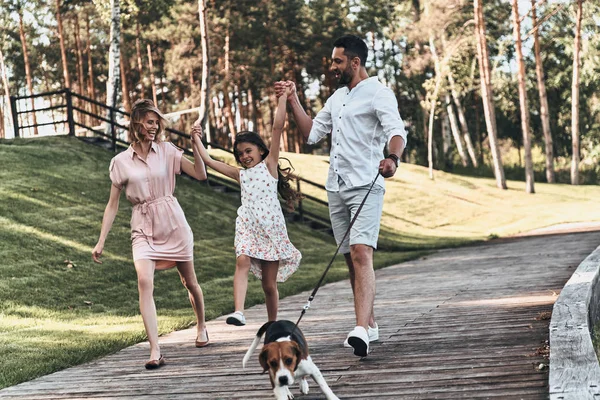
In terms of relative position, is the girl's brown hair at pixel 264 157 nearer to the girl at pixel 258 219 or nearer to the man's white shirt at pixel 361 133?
the girl at pixel 258 219

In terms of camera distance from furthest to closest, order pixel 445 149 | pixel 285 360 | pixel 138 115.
Answer: pixel 445 149
pixel 138 115
pixel 285 360

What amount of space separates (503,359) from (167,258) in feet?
9.50

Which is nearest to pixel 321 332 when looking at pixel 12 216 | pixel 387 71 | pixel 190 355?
pixel 190 355

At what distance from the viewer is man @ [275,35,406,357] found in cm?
611

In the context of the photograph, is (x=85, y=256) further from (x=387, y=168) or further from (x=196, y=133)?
(x=387, y=168)

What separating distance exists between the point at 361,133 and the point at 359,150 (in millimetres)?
129

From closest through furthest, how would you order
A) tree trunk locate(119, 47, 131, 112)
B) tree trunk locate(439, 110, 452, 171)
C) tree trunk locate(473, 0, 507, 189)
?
1. tree trunk locate(473, 0, 507, 189)
2. tree trunk locate(119, 47, 131, 112)
3. tree trunk locate(439, 110, 452, 171)

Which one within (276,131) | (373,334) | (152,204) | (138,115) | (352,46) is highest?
(352,46)

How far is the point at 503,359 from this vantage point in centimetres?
548

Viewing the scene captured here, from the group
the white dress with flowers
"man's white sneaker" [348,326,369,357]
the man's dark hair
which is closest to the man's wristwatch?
the man's dark hair

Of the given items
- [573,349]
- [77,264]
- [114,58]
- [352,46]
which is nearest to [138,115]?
[352,46]

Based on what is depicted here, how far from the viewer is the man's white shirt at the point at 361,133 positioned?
6207 millimetres

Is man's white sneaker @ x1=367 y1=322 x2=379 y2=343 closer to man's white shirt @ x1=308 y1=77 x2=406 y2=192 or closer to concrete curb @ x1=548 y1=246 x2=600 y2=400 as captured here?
man's white shirt @ x1=308 y1=77 x2=406 y2=192

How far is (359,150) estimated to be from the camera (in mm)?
6270
